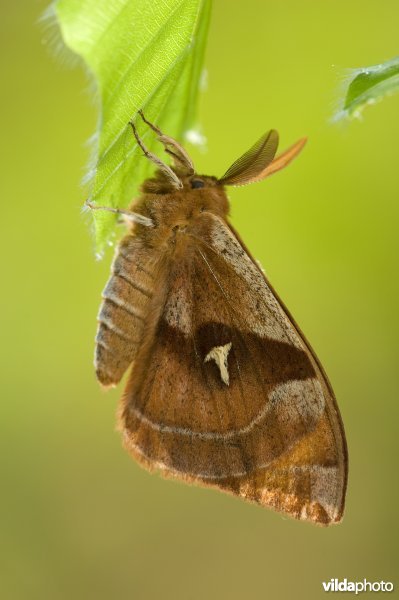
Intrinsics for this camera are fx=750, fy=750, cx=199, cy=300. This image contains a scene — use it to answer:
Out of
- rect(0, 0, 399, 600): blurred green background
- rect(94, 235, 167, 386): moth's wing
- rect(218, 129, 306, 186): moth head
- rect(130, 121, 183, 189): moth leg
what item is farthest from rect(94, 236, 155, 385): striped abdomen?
rect(0, 0, 399, 600): blurred green background

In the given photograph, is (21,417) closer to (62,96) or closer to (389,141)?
(62,96)

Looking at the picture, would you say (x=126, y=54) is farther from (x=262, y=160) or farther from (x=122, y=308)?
(x=122, y=308)

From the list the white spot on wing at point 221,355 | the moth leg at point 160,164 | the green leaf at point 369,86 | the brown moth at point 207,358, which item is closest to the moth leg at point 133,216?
the brown moth at point 207,358

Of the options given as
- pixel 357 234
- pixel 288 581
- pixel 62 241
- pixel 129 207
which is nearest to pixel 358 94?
pixel 129 207

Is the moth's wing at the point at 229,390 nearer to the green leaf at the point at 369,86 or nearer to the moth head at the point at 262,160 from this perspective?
the moth head at the point at 262,160

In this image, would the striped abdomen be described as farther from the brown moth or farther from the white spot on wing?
the white spot on wing
